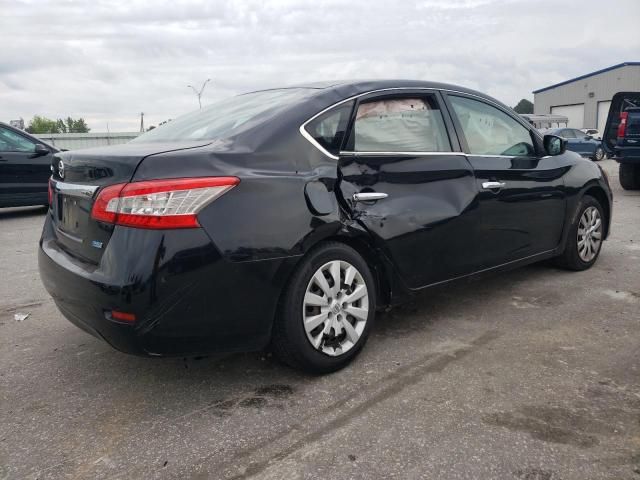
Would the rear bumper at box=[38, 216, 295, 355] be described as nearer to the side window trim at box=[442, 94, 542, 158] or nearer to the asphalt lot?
the asphalt lot

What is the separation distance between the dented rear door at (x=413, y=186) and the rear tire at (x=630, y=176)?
951 cm

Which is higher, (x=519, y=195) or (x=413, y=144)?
(x=413, y=144)

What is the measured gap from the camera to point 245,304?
2824 millimetres

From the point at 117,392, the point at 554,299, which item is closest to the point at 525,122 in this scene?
the point at 554,299

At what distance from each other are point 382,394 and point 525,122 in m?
2.75

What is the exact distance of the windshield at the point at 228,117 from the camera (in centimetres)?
323

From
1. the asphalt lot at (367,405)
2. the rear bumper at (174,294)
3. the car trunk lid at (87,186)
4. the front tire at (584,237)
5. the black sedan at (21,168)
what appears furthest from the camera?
the black sedan at (21,168)

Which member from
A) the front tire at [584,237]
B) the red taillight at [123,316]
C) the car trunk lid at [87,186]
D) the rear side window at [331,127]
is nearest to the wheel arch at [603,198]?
the front tire at [584,237]

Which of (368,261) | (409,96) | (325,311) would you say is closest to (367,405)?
(325,311)

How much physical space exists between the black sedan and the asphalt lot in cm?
609

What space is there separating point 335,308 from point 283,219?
0.59m

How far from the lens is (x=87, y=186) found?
2.92 meters

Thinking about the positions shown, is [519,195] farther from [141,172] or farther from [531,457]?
[141,172]

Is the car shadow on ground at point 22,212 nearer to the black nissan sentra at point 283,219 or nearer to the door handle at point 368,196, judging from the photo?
the black nissan sentra at point 283,219
